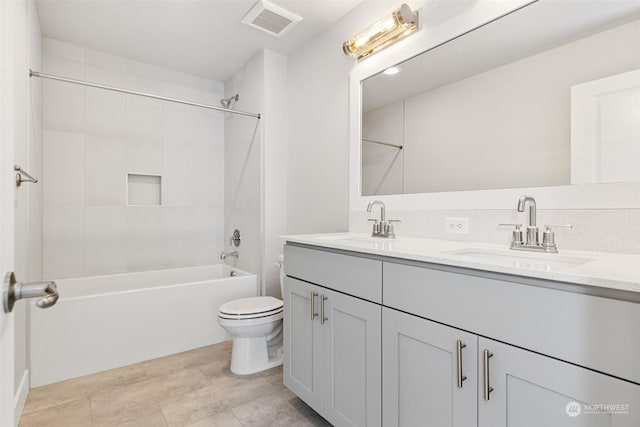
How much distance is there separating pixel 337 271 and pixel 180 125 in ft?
8.81

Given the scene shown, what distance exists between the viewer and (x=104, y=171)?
2.94 m

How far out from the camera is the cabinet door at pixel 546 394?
2.33 feet

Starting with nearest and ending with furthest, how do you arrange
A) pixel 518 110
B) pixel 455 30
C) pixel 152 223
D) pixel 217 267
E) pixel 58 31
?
pixel 518 110
pixel 455 30
pixel 58 31
pixel 152 223
pixel 217 267

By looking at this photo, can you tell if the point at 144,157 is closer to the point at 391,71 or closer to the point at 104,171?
the point at 104,171

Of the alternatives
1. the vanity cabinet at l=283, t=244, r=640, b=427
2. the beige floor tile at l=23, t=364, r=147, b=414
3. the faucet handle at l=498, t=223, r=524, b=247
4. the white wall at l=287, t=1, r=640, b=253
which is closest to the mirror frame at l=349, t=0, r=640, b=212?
the white wall at l=287, t=1, r=640, b=253

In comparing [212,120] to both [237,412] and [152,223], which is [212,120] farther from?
[237,412]

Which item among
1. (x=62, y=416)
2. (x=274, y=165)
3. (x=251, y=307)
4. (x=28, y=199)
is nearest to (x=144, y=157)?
(x=28, y=199)

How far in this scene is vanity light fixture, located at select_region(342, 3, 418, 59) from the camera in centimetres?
174

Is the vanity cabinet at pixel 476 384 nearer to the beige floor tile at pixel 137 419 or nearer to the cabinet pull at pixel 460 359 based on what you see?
the cabinet pull at pixel 460 359

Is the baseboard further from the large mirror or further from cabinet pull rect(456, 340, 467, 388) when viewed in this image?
the large mirror

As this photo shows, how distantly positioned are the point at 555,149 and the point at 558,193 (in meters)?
0.18

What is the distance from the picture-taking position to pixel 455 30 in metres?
1.60

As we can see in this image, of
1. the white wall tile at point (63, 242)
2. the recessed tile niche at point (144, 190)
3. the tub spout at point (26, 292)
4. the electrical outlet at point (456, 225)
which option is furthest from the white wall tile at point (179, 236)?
the tub spout at point (26, 292)

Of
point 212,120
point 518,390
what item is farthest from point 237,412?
point 212,120
